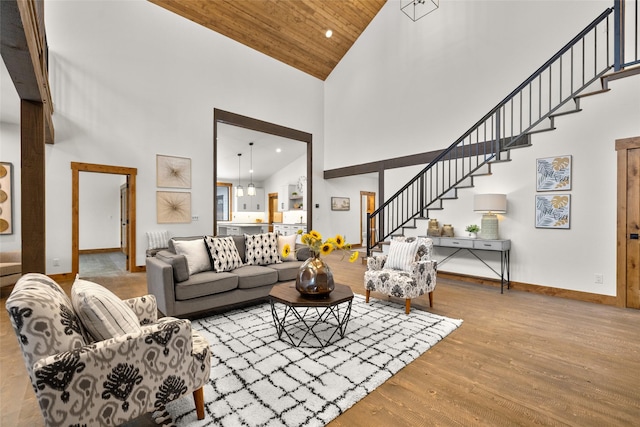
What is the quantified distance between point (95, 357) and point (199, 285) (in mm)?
1902

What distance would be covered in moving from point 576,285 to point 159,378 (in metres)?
5.13

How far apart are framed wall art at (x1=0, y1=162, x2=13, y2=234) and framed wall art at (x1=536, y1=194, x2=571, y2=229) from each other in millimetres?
8602

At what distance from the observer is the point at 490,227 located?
4.97m

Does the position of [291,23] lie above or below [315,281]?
above

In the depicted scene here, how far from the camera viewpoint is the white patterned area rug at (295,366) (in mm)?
1836

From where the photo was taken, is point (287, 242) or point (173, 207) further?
point (173, 207)

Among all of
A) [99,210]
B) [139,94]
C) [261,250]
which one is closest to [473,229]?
[261,250]

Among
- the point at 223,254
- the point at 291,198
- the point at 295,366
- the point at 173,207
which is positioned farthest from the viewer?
the point at 291,198

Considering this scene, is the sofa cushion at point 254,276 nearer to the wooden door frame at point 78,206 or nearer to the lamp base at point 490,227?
the wooden door frame at point 78,206

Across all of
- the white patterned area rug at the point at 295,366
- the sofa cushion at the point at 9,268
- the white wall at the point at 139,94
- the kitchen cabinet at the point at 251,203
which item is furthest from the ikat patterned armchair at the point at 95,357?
the kitchen cabinet at the point at 251,203

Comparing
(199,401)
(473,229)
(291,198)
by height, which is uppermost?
(291,198)

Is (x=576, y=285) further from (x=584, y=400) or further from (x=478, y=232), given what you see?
(x=584, y=400)

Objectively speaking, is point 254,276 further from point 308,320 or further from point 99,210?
point 99,210

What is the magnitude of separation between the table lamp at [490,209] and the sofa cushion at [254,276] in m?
3.28
